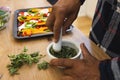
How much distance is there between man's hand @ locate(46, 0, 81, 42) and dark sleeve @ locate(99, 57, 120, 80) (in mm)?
203

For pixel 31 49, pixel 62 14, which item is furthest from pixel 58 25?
pixel 31 49

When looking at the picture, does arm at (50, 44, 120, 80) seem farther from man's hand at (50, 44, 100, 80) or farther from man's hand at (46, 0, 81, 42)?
man's hand at (46, 0, 81, 42)

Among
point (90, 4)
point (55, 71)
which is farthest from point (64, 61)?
point (90, 4)

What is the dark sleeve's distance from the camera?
2.07 ft

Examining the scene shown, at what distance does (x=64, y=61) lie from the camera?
705mm

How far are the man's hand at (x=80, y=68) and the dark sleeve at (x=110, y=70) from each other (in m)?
0.02

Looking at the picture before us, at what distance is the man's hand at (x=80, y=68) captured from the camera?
662 mm

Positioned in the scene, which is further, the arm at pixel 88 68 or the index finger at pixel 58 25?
the index finger at pixel 58 25

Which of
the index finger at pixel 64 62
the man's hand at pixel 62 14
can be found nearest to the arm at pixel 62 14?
the man's hand at pixel 62 14

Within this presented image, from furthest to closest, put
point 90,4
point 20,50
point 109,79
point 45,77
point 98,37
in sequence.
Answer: point 90,4 → point 98,37 → point 20,50 → point 45,77 → point 109,79

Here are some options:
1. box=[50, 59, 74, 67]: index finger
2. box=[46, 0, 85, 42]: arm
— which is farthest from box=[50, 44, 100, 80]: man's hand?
box=[46, 0, 85, 42]: arm

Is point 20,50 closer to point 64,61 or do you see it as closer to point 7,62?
point 7,62

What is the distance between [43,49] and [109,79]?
0.32 meters

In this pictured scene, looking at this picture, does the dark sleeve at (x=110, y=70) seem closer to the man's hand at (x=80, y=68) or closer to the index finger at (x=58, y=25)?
the man's hand at (x=80, y=68)
